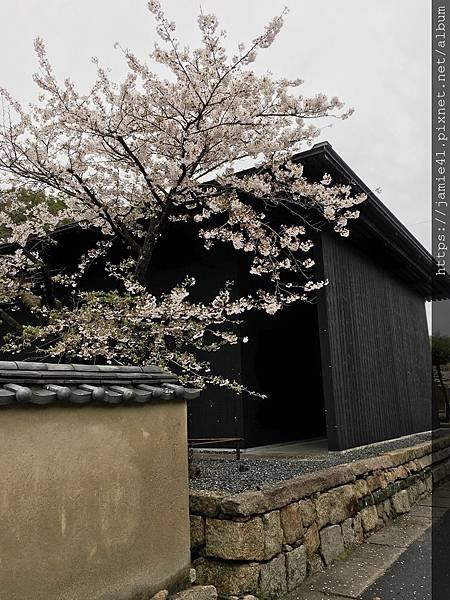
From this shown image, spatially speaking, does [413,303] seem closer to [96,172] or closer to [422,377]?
[422,377]

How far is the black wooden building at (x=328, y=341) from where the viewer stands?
6.86 metres

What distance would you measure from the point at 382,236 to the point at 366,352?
196 cm

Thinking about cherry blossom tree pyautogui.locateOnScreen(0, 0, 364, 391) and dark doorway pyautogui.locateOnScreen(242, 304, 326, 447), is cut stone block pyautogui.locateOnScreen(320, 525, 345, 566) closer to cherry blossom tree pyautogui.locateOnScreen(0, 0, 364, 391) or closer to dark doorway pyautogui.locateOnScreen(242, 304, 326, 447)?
cherry blossom tree pyautogui.locateOnScreen(0, 0, 364, 391)

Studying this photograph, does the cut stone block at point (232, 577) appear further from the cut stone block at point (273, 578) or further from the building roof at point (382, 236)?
the building roof at point (382, 236)

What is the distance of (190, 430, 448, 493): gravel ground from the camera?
437cm

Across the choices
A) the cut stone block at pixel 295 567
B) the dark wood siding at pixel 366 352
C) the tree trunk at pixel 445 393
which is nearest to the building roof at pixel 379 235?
the dark wood siding at pixel 366 352

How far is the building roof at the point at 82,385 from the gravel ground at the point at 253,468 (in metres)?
1.25

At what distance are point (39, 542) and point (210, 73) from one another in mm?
4875

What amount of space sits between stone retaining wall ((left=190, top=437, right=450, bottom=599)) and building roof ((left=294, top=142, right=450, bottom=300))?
3.56 meters

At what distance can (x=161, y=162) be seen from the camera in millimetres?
6336

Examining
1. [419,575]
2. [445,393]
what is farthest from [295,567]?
[445,393]

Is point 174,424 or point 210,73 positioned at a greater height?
point 210,73

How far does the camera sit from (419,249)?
9.23m

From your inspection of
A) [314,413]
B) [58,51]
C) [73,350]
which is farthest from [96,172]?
[314,413]
